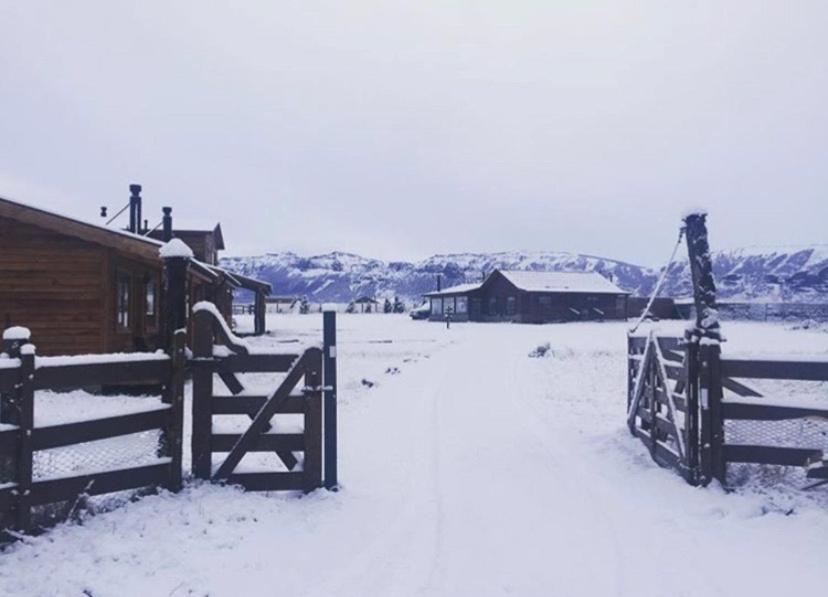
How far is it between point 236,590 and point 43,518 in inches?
77.9

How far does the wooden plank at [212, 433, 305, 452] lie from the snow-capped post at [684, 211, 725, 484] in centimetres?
416

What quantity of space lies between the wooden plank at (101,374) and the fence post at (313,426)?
4.61ft

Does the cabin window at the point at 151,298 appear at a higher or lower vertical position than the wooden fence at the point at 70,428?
higher

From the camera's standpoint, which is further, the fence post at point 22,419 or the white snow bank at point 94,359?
the white snow bank at point 94,359

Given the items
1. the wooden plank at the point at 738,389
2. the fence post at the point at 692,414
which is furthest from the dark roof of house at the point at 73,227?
the wooden plank at the point at 738,389

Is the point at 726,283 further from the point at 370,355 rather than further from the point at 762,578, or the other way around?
the point at 762,578

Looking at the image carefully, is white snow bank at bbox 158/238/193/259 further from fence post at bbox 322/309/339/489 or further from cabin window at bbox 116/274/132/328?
cabin window at bbox 116/274/132/328

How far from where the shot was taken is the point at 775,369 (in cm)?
626

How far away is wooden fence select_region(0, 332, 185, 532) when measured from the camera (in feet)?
15.7

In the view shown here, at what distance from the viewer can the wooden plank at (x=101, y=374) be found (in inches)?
199

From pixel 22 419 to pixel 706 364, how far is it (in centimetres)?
643

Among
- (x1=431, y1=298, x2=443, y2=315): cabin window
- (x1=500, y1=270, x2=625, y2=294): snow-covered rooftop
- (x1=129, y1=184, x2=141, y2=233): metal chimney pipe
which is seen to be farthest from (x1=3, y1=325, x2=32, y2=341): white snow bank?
(x1=431, y1=298, x2=443, y2=315): cabin window

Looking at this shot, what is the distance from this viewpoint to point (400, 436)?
29.8ft

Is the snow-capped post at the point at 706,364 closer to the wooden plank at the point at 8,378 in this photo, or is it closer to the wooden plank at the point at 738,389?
the wooden plank at the point at 738,389
